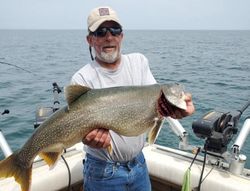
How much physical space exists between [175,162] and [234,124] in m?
0.98

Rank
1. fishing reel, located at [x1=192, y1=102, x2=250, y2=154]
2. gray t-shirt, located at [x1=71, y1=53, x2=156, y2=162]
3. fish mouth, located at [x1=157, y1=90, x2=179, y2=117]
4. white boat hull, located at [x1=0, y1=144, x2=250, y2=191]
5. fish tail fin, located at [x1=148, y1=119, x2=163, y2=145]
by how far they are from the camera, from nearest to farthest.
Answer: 1. fish mouth, located at [x1=157, y1=90, x2=179, y2=117]
2. fish tail fin, located at [x1=148, y1=119, x2=163, y2=145]
3. gray t-shirt, located at [x1=71, y1=53, x2=156, y2=162]
4. white boat hull, located at [x1=0, y1=144, x2=250, y2=191]
5. fishing reel, located at [x1=192, y1=102, x2=250, y2=154]

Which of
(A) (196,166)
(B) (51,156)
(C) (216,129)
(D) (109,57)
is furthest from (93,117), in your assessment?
(A) (196,166)

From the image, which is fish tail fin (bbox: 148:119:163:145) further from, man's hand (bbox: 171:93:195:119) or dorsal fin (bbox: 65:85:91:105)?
dorsal fin (bbox: 65:85:91:105)

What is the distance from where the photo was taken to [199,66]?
27.0 metres

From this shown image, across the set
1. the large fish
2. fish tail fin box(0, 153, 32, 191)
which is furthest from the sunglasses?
fish tail fin box(0, 153, 32, 191)

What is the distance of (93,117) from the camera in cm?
323

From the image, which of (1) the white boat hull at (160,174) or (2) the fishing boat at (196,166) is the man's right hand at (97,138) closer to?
(1) the white boat hull at (160,174)

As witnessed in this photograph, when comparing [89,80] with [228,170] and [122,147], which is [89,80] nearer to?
[122,147]

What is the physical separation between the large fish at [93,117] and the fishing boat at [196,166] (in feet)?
3.50

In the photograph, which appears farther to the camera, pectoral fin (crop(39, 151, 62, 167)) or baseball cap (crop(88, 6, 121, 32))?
baseball cap (crop(88, 6, 121, 32))

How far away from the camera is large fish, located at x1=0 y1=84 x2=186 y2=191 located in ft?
10.6

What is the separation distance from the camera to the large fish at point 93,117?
10.6 ft

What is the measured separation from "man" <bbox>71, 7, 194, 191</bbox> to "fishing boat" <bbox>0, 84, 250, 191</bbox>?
97cm

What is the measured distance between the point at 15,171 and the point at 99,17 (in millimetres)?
1815
